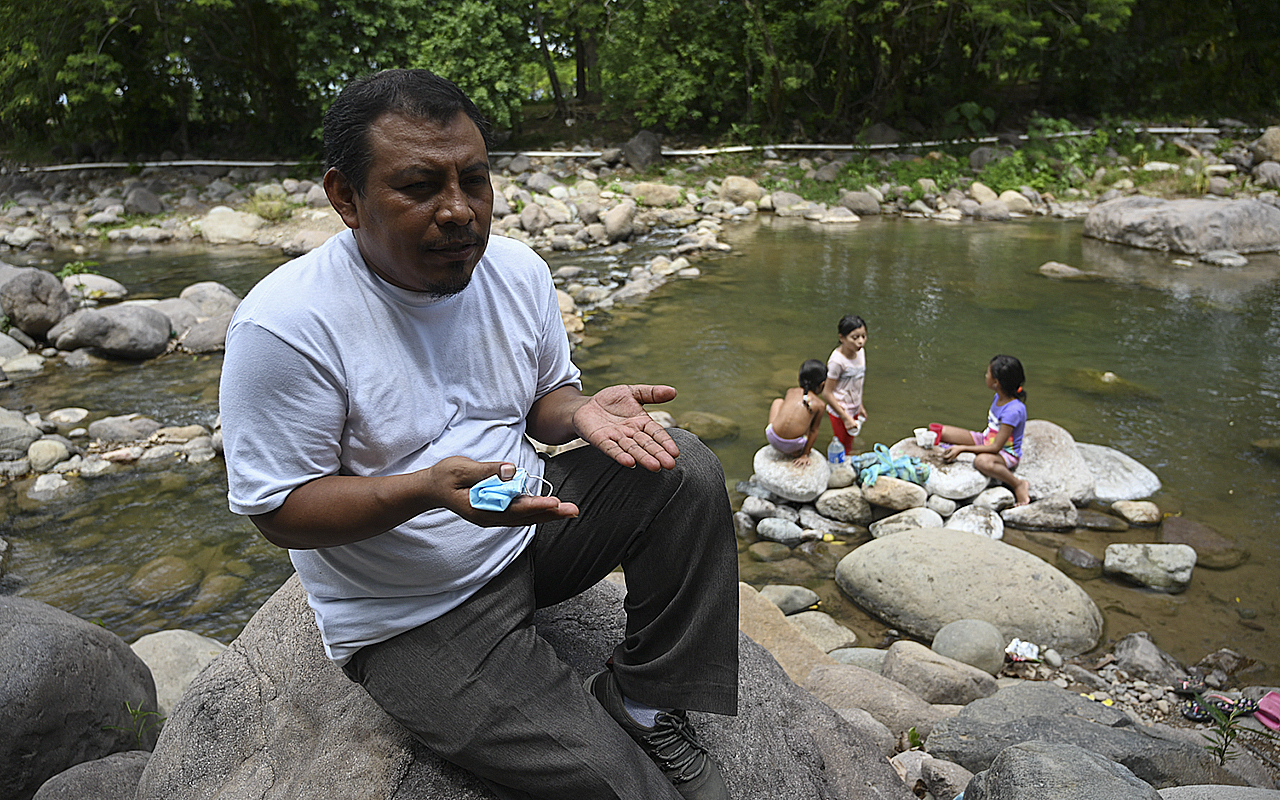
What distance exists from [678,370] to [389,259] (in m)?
6.98

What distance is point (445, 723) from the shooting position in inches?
77.7

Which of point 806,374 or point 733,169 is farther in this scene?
point 733,169

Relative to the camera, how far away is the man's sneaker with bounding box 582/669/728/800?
217 centimetres

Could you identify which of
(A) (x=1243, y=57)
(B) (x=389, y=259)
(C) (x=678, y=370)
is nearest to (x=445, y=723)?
(B) (x=389, y=259)

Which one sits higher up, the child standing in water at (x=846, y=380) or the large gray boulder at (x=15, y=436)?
the child standing in water at (x=846, y=380)

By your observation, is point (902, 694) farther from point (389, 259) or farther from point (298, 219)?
point (298, 219)

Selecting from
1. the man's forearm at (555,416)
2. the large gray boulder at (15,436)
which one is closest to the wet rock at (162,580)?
the large gray boulder at (15,436)

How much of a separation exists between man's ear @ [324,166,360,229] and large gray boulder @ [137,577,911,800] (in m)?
1.23

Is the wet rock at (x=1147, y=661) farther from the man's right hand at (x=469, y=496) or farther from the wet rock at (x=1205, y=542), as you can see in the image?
the man's right hand at (x=469, y=496)

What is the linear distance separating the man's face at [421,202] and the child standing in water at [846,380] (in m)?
4.64

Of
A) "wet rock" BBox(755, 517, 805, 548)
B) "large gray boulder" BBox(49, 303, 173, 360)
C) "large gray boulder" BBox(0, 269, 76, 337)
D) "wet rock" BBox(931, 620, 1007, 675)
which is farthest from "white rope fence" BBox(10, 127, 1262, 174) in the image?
"wet rock" BBox(931, 620, 1007, 675)

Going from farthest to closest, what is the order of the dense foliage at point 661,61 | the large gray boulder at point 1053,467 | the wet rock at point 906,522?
1. the dense foliage at point 661,61
2. the large gray boulder at point 1053,467
3. the wet rock at point 906,522

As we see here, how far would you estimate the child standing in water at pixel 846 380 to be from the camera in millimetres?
6339

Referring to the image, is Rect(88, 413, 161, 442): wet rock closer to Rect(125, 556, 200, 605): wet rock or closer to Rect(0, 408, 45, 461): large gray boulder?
Rect(0, 408, 45, 461): large gray boulder
